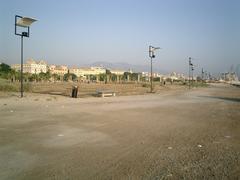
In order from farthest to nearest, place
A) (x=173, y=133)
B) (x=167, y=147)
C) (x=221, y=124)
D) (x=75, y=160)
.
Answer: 1. (x=221, y=124)
2. (x=173, y=133)
3. (x=167, y=147)
4. (x=75, y=160)

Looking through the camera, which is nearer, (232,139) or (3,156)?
(3,156)

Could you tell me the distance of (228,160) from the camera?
5070 mm

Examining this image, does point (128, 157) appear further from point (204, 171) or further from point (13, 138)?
point (13, 138)

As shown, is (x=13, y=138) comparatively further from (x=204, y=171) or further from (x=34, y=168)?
(x=204, y=171)

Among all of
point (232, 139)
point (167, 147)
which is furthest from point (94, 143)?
point (232, 139)

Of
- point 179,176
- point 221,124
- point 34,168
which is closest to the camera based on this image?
point 179,176

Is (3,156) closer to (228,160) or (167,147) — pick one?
(167,147)

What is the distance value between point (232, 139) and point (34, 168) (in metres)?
5.28

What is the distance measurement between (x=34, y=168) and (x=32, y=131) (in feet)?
11.1

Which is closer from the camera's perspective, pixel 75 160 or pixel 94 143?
pixel 75 160

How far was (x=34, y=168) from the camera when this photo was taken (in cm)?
459

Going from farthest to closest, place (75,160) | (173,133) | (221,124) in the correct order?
1. (221,124)
2. (173,133)
3. (75,160)

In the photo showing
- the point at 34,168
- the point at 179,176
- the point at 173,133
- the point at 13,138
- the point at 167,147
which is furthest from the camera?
the point at 173,133

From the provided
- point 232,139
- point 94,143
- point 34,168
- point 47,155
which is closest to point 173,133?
point 232,139
